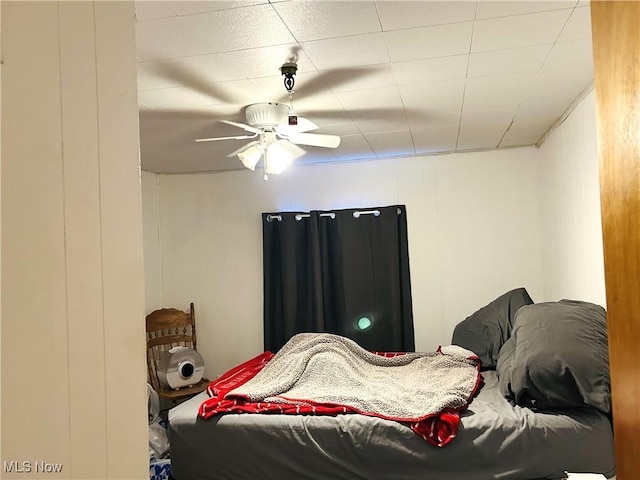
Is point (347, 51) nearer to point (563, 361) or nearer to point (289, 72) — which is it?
point (289, 72)

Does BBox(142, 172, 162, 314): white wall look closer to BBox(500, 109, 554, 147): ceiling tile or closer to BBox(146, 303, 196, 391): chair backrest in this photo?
BBox(146, 303, 196, 391): chair backrest

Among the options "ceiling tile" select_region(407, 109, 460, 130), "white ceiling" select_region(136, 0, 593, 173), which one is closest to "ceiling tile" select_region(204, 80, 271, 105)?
"white ceiling" select_region(136, 0, 593, 173)

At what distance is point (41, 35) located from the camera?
2.10 feet

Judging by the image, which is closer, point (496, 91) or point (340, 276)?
point (496, 91)

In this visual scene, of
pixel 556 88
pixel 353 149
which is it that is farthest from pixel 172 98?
pixel 556 88

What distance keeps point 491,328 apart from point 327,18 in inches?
102

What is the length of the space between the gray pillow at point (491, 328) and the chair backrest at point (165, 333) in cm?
248

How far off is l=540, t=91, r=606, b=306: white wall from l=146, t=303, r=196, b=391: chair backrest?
322cm

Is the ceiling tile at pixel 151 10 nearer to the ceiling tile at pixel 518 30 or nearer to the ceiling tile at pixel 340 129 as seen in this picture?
the ceiling tile at pixel 518 30

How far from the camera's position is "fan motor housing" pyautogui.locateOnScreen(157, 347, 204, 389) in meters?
4.27

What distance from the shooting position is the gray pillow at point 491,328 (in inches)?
143

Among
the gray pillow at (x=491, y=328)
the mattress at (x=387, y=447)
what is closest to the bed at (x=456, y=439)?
the mattress at (x=387, y=447)

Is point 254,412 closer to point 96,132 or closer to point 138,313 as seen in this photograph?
point 138,313

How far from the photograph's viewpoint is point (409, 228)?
15.7 feet
